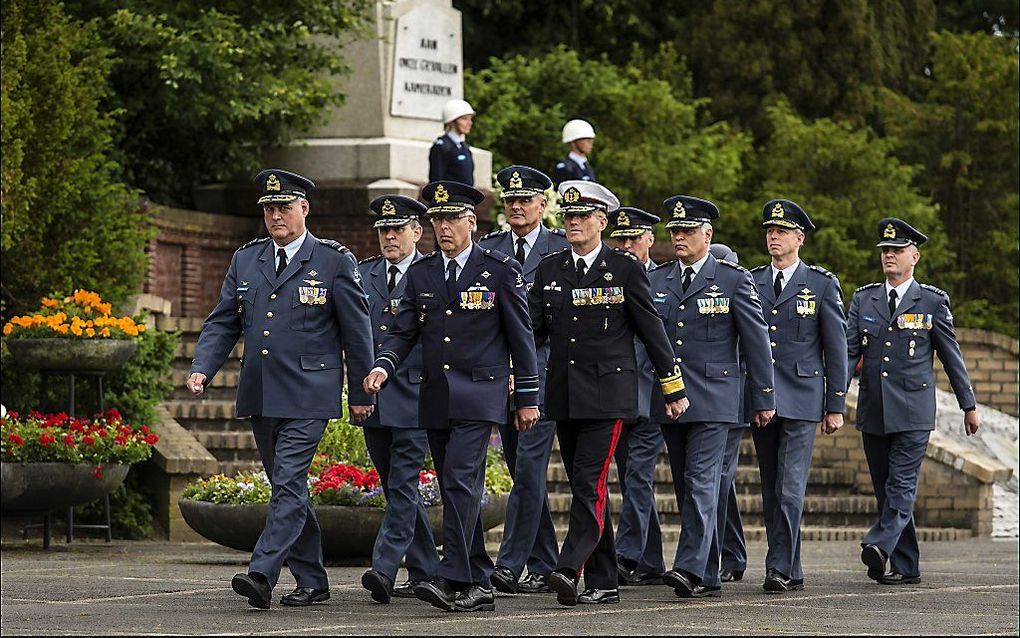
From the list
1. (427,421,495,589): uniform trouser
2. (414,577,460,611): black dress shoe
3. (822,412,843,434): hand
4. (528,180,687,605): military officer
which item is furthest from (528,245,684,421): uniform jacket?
(822,412,843,434): hand

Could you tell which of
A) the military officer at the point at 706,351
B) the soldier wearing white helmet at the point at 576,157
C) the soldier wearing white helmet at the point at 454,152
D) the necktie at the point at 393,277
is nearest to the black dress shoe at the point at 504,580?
the military officer at the point at 706,351

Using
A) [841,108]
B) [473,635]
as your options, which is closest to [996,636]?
[473,635]

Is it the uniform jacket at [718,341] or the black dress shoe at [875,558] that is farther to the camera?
the black dress shoe at [875,558]

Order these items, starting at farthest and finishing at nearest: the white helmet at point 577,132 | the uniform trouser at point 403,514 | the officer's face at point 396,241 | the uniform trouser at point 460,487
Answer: the white helmet at point 577,132 < the officer's face at point 396,241 < the uniform trouser at point 403,514 < the uniform trouser at point 460,487

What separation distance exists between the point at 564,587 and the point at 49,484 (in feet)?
17.3

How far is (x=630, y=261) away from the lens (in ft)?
33.3

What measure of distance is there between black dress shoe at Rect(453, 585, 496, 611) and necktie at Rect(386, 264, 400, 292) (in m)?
2.07

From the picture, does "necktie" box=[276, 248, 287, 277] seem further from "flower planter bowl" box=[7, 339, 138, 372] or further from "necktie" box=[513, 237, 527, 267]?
"flower planter bowl" box=[7, 339, 138, 372]

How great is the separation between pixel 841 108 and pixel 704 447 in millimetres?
21451

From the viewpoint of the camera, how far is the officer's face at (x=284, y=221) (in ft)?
33.3

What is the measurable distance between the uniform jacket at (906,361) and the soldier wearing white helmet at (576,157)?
20.1ft

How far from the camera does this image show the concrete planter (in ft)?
41.7

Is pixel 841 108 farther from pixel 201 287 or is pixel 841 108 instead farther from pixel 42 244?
pixel 42 244

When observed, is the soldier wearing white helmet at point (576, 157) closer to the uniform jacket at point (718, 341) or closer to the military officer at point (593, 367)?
the uniform jacket at point (718, 341)
